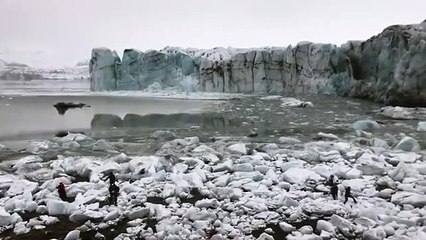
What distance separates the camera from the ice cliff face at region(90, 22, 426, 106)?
21.9 metres

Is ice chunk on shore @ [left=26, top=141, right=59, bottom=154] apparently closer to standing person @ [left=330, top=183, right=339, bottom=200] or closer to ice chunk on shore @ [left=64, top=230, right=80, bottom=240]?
ice chunk on shore @ [left=64, top=230, right=80, bottom=240]

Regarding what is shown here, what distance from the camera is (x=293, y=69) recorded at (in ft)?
105

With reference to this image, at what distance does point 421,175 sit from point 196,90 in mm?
30784

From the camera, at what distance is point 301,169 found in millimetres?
8242

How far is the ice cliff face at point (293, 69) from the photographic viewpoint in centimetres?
2188

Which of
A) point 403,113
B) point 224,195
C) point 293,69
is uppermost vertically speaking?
point 293,69

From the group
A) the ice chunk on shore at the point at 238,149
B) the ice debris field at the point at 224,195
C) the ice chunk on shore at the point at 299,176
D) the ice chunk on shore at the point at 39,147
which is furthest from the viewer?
the ice chunk on shore at the point at 39,147

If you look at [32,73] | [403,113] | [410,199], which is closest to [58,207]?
[410,199]

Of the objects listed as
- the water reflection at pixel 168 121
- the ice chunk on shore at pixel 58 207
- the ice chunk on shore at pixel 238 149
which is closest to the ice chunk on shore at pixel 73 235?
the ice chunk on shore at pixel 58 207

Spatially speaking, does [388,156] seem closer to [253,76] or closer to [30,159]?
[30,159]

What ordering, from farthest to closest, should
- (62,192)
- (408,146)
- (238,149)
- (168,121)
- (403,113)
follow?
(168,121), (403,113), (238,149), (408,146), (62,192)

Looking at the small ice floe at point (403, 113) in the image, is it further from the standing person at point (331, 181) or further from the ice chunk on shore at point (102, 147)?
the ice chunk on shore at point (102, 147)

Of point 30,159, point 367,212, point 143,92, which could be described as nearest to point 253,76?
point 143,92

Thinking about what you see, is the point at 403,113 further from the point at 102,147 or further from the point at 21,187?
the point at 21,187
